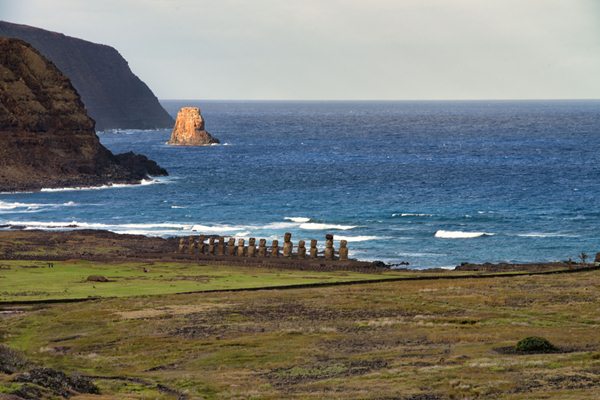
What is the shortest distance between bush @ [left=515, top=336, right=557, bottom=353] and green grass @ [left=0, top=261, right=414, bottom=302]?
21947 millimetres

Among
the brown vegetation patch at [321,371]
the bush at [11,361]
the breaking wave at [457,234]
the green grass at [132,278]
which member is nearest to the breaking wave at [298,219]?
the breaking wave at [457,234]

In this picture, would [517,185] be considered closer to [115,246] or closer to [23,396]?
[115,246]

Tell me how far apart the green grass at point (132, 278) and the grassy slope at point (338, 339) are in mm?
3806

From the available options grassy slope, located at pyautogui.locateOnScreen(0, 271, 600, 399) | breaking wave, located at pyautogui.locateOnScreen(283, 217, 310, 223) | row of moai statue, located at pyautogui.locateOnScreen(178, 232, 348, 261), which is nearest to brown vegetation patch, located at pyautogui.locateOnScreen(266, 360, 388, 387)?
grassy slope, located at pyautogui.locateOnScreen(0, 271, 600, 399)

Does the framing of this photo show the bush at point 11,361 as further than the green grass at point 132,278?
No

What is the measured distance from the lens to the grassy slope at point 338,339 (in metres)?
34.5

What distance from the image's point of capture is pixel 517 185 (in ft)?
488

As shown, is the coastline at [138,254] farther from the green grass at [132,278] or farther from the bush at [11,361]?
the bush at [11,361]

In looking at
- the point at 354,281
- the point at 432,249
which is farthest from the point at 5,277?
the point at 432,249

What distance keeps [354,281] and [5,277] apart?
18.9 meters

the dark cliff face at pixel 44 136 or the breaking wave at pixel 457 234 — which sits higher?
the dark cliff face at pixel 44 136

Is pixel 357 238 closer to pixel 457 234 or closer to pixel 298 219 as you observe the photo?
pixel 457 234

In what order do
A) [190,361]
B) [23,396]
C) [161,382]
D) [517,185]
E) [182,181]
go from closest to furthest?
[23,396] → [161,382] → [190,361] → [517,185] → [182,181]

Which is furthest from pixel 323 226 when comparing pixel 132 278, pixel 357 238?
pixel 132 278
